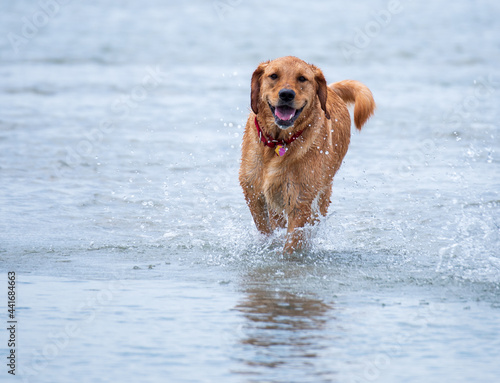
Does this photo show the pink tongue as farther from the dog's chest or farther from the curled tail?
the curled tail

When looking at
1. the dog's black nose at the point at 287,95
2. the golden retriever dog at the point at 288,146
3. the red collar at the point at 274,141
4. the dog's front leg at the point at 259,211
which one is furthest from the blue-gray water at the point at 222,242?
the dog's black nose at the point at 287,95

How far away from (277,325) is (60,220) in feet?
10.2

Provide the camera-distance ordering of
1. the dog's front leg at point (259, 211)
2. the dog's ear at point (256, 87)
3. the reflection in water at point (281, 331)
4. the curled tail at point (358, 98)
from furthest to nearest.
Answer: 1. the curled tail at point (358, 98)
2. the dog's front leg at point (259, 211)
3. the dog's ear at point (256, 87)
4. the reflection in water at point (281, 331)

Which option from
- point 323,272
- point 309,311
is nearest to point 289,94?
point 323,272

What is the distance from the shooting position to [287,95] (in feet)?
18.3

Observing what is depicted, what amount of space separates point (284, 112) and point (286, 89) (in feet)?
0.63

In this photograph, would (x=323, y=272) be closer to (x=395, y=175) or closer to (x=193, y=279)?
(x=193, y=279)

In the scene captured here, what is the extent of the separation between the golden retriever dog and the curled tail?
0.93 m

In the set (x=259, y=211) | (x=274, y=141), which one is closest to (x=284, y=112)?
(x=274, y=141)

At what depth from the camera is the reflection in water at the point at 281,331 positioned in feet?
12.6

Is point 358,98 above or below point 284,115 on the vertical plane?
above

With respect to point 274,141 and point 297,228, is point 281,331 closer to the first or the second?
point 297,228

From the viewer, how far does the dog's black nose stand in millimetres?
5562

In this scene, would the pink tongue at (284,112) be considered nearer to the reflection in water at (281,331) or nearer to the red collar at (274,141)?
the red collar at (274,141)
